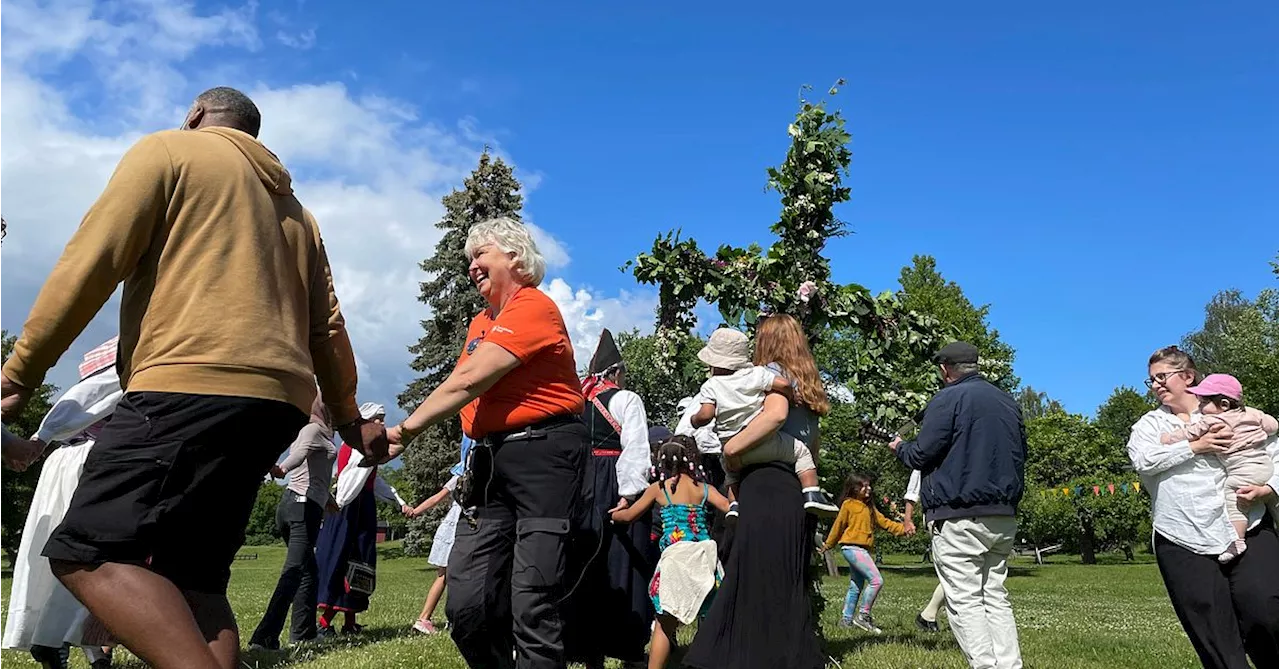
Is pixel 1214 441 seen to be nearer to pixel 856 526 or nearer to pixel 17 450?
pixel 17 450

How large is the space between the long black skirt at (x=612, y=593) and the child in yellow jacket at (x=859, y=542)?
421cm

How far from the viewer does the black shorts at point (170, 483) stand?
2547 mm

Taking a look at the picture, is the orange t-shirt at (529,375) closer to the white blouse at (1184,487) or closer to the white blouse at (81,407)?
the white blouse at (81,407)

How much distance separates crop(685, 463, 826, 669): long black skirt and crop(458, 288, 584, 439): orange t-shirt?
157 cm

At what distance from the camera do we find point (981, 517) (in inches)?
240

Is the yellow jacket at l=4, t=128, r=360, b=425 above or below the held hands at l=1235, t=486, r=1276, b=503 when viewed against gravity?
above

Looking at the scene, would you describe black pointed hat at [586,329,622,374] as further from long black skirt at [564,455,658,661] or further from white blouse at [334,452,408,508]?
white blouse at [334,452,408,508]

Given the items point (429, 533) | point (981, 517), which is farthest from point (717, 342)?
point (429, 533)

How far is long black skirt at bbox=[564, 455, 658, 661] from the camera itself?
21.2 feet

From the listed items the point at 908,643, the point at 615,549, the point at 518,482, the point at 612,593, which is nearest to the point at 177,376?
the point at 518,482

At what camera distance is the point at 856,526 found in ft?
39.8

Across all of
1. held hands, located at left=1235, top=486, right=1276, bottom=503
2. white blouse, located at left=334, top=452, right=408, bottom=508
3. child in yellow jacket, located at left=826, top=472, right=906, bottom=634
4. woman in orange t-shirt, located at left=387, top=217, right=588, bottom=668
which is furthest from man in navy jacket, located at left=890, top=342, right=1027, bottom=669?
white blouse, located at left=334, top=452, right=408, bottom=508

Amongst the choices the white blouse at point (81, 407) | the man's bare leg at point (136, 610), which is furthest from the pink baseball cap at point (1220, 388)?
the white blouse at point (81, 407)

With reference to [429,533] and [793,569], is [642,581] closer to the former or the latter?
[793,569]
